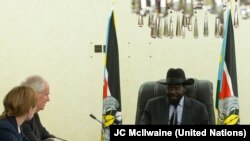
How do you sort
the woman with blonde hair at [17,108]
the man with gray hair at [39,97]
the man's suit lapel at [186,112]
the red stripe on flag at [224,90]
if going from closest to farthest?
the woman with blonde hair at [17,108] < the man with gray hair at [39,97] < the man's suit lapel at [186,112] < the red stripe on flag at [224,90]

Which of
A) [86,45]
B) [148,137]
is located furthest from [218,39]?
[148,137]

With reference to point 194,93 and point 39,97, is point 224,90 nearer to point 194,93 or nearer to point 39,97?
point 194,93

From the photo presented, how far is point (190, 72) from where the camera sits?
559 cm

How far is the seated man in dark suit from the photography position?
3795 millimetres

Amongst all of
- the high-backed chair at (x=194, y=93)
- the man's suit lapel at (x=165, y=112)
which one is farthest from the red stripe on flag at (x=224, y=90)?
the man's suit lapel at (x=165, y=112)

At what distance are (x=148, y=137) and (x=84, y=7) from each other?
3711 mm

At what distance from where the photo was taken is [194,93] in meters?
3.91

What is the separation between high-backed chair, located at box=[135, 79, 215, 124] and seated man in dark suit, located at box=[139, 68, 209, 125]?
0.06 meters

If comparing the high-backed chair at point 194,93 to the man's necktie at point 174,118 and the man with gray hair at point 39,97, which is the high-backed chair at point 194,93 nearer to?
the man's necktie at point 174,118

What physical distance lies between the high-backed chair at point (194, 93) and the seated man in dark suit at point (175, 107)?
56 mm

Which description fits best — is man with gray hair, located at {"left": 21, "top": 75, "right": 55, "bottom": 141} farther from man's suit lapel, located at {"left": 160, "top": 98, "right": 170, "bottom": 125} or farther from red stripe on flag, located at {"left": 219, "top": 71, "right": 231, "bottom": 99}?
red stripe on flag, located at {"left": 219, "top": 71, "right": 231, "bottom": 99}

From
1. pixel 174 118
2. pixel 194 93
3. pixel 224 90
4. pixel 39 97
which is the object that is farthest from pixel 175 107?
pixel 39 97

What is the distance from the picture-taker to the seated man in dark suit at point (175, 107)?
149 inches

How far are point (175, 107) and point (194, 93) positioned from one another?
217mm
